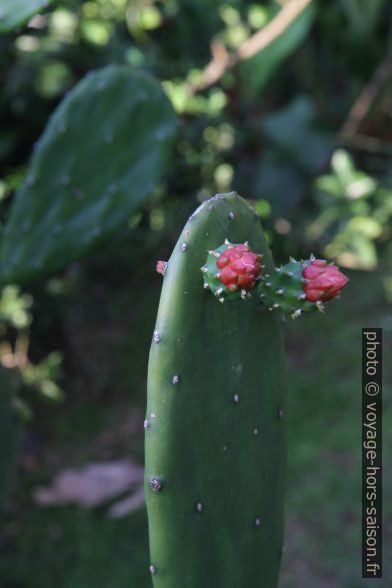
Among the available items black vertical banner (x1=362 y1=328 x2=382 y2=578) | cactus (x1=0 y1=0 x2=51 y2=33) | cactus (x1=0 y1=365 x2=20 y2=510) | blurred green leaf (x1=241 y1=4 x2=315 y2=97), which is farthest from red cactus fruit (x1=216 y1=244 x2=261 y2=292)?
blurred green leaf (x1=241 y1=4 x2=315 y2=97)

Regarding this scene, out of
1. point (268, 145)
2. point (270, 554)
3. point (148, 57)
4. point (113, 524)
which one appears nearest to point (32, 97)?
point (148, 57)

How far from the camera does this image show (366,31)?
2943mm

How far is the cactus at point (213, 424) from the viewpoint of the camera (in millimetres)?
984

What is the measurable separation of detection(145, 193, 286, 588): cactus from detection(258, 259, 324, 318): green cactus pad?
0.05 m

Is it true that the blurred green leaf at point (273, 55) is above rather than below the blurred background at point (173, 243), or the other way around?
above

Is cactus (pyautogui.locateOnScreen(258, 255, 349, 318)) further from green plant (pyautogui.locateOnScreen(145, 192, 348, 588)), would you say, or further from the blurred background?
the blurred background

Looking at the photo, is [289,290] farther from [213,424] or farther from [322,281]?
[213,424]

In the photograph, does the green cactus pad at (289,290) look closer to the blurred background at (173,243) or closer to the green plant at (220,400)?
the green plant at (220,400)

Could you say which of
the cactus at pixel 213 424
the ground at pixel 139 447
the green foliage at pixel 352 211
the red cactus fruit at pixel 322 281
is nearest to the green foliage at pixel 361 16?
the green foliage at pixel 352 211

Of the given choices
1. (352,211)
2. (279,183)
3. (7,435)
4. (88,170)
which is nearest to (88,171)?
(88,170)

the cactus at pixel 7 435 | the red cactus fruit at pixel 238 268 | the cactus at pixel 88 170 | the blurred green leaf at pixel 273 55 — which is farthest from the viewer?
the blurred green leaf at pixel 273 55

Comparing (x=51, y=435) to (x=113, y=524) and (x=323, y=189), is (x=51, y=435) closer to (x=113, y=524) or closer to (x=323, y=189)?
(x=113, y=524)

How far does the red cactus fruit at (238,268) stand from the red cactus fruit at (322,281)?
0.08 meters

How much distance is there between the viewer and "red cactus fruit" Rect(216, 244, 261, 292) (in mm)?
933
